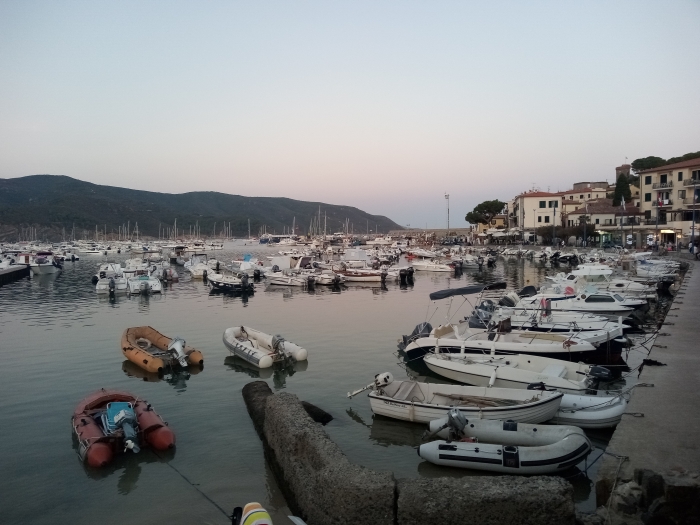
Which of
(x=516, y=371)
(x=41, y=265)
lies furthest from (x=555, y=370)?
(x=41, y=265)

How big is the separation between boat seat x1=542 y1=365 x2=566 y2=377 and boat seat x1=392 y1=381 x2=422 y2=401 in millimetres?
3674

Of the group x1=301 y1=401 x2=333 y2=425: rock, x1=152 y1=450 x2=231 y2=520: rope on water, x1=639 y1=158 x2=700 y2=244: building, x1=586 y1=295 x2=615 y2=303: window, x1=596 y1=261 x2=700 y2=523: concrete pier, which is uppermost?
x1=639 y1=158 x2=700 y2=244: building

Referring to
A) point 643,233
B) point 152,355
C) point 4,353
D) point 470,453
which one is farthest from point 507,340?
point 643,233

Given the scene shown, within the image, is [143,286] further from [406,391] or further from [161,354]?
[406,391]

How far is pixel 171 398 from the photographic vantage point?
16250 millimetres

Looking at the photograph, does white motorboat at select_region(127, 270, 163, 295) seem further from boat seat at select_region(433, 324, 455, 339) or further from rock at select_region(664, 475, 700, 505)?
rock at select_region(664, 475, 700, 505)

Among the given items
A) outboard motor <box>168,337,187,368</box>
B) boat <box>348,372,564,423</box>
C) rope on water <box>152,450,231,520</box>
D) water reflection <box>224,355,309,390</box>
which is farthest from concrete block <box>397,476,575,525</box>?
outboard motor <box>168,337,187,368</box>

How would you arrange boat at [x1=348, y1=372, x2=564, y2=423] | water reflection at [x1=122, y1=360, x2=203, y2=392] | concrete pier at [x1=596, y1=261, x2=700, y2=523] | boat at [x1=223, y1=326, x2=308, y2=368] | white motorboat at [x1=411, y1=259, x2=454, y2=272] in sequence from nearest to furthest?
concrete pier at [x1=596, y1=261, x2=700, y2=523], boat at [x1=348, y1=372, x2=564, y2=423], water reflection at [x1=122, y1=360, x2=203, y2=392], boat at [x1=223, y1=326, x2=308, y2=368], white motorboat at [x1=411, y1=259, x2=454, y2=272]

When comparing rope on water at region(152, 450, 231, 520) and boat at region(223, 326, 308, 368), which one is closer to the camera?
rope on water at region(152, 450, 231, 520)

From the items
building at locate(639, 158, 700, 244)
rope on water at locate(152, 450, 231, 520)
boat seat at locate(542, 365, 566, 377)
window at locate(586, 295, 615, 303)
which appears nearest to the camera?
rope on water at locate(152, 450, 231, 520)

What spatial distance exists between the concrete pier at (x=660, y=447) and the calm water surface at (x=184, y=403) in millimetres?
1693

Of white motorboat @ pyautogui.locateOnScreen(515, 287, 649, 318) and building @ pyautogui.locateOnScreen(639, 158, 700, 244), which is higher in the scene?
building @ pyautogui.locateOnScreen(639, 158, 700, 244)

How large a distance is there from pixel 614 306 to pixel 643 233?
51143 mm

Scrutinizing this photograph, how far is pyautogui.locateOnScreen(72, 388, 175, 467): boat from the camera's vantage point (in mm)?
11383
